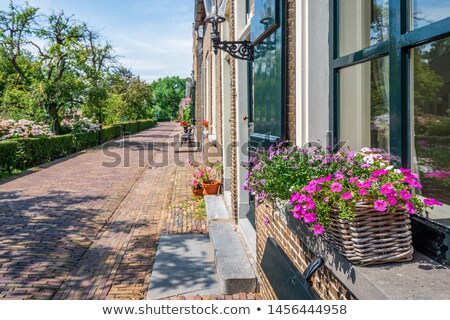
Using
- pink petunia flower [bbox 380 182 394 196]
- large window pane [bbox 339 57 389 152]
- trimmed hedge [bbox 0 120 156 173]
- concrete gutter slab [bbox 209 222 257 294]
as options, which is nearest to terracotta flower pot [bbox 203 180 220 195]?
concrete gutter slab [bbox 209 222 257 294]

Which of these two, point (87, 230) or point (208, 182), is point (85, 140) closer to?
point (208, 182)

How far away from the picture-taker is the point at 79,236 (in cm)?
619

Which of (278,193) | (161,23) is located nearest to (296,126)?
(278,193)

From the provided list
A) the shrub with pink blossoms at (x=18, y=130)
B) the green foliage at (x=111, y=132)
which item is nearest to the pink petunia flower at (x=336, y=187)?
the shrub with pink blossoms at (x=18, y=130)

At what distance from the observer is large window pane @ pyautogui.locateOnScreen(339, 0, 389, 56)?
7.22 ft

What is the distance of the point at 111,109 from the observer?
3738 centimetres

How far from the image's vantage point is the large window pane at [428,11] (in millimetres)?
1717

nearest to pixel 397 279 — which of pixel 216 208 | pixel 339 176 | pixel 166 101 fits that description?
pixel 339 176

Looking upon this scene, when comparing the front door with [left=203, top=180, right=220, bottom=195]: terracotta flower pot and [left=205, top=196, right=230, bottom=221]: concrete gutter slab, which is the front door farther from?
[left=203, top=180, right=220, bottom=195]: terracotta flower pot

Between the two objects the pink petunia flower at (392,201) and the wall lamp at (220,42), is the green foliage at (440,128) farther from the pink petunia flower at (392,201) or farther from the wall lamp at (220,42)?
the wall lamp at (220,42)

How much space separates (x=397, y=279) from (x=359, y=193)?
350 millimetres

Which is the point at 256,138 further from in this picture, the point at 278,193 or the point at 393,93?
the point at 393,93

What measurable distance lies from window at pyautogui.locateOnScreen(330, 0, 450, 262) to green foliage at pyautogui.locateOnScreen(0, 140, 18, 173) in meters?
13.3

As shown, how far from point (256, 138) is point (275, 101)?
0.80m
